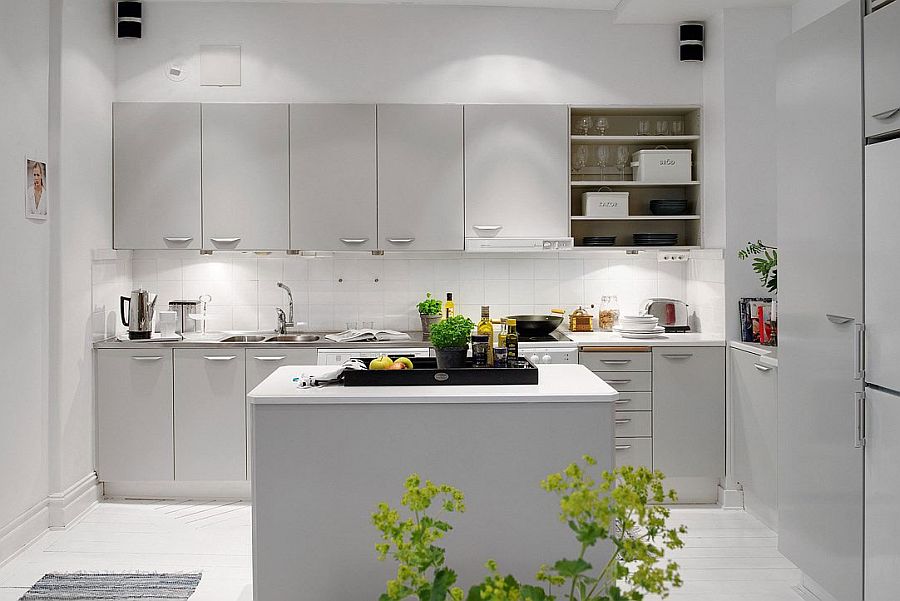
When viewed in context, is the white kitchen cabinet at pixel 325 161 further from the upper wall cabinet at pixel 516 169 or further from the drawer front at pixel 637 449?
the drawer front at pixel 637 449

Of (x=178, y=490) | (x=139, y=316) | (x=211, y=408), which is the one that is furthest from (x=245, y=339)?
(x=178, y=490)

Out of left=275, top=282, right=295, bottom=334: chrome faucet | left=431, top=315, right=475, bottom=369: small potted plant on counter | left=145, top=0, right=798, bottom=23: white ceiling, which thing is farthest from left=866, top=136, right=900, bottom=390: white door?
left=275, top=282, right=295, bottom=334: chrome faucet

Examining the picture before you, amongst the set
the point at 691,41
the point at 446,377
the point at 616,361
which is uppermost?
the point at 691,41

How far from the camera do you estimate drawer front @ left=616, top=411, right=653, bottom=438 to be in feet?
15.6

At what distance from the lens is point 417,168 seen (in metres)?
5.02

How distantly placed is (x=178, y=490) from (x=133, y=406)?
57cm

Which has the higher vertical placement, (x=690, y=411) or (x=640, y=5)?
(x=640, y=5)

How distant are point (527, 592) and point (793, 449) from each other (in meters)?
2.39

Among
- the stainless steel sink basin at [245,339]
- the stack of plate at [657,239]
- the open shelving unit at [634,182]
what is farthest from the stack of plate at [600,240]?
the stainless steel sink basin at [245,339]

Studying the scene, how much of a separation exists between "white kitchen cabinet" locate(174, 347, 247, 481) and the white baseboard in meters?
0.15

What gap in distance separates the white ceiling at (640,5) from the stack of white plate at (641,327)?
177 centimetres

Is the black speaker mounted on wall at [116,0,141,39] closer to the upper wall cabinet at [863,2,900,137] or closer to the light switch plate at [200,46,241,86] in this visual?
the light switch plate at [200,46,241,86]

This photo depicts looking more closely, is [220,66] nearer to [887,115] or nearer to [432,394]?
[432,394]

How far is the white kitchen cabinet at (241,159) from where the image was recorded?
16.4ft
